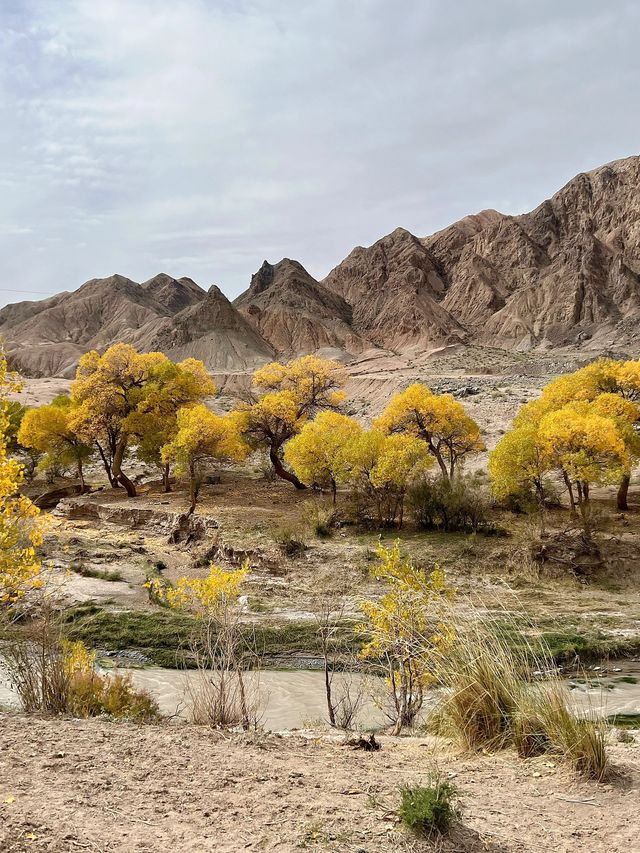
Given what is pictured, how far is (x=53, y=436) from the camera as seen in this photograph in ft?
102

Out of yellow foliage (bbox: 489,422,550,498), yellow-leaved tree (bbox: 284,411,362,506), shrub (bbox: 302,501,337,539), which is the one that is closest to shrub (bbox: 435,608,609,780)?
yellow foliage (bbox: 489,422,550,498)

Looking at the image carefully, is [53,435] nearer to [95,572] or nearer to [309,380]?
[309,380]

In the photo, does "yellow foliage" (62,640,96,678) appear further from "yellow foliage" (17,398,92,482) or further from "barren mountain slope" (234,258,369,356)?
"barren mountain slope" (234,258,369,356)

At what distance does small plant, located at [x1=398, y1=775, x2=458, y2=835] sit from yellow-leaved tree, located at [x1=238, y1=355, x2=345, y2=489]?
25966mm

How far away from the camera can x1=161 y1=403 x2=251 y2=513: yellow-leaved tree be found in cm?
2573

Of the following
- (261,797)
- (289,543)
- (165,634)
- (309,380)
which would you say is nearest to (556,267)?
(309,380)

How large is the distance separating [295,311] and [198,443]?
3952 inches

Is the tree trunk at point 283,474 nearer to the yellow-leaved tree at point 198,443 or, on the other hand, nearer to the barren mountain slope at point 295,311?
the yellow-leaved tree at point 198,443

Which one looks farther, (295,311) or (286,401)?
(295,311)

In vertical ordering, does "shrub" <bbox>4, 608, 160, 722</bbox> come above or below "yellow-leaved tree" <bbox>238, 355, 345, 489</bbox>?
below

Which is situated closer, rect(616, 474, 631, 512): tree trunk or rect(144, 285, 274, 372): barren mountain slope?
rect(616, 474, 631, 512): tree trunk

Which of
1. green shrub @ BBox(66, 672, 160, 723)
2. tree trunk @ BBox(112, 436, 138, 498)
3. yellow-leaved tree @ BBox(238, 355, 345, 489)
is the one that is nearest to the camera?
green shrub @ BBox(66, 672, 160, 723)

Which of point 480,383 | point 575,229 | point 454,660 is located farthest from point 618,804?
point 575,229

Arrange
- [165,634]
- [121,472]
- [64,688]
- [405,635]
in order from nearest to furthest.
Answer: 1. [64,688]
2. [405,635]
3. [165,634]
4. [121,472]
